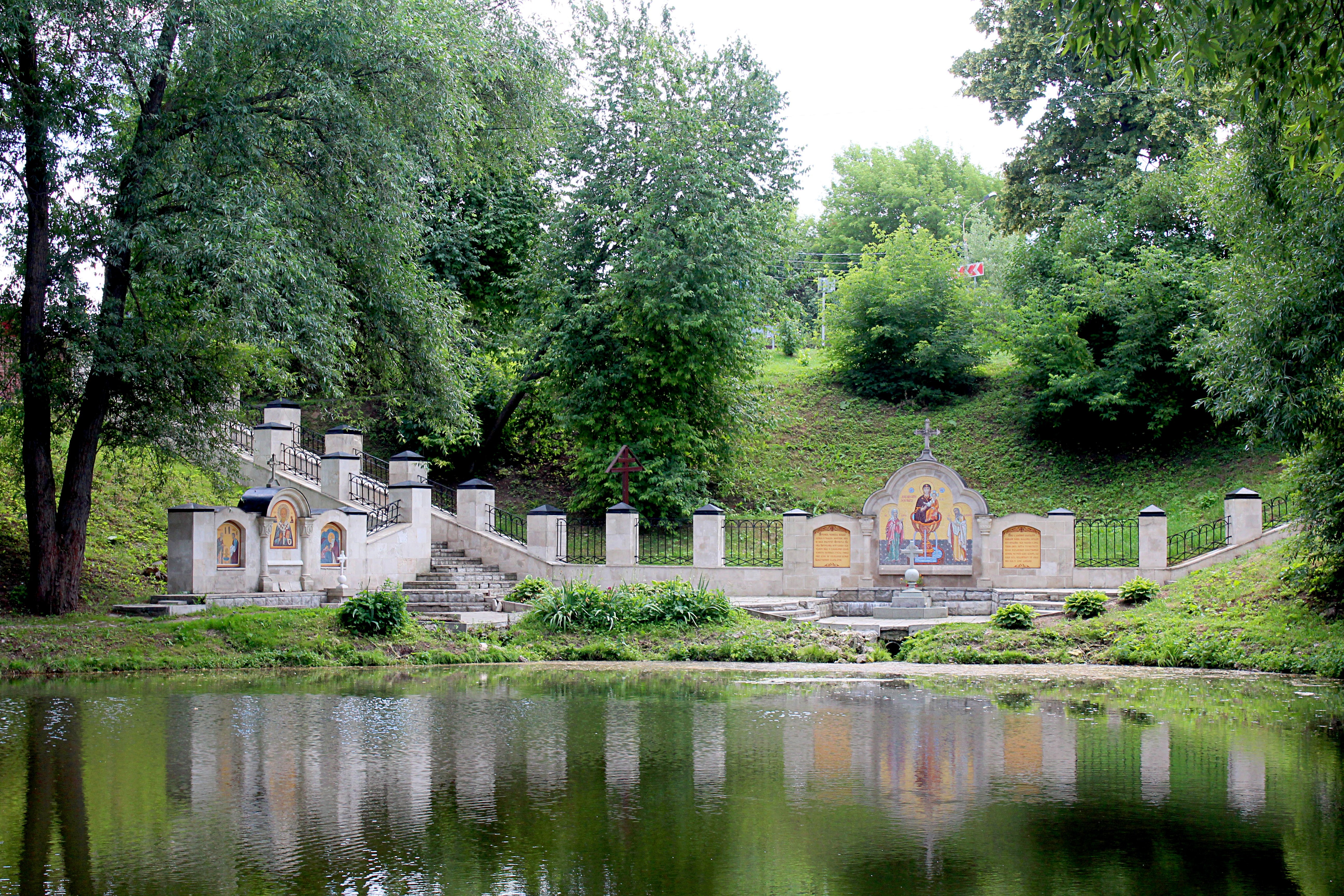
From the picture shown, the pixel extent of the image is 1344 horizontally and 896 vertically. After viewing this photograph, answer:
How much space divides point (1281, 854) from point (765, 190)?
91.5 ft

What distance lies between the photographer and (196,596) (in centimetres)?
1820

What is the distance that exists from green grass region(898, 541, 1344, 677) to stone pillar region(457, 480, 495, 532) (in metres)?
11.4

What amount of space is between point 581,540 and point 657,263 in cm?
726

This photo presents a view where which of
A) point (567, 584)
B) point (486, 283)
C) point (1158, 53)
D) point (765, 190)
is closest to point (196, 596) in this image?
point (567, 584)

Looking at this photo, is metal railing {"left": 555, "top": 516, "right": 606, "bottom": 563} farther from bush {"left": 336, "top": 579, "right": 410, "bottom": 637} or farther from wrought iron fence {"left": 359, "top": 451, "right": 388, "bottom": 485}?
bush {"left": 336, "top": 579, "right": 410, "bottom": 637}

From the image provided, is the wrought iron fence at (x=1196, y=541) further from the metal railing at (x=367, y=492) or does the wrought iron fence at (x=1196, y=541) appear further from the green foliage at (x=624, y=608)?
the metal railing at (x=367, y=492)

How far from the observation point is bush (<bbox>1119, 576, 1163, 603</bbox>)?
18578mm

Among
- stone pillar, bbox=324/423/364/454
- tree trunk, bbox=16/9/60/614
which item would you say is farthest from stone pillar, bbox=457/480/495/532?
tree trunk, bbox=16/9/60/614

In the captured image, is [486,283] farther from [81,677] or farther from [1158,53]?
[1158,53]

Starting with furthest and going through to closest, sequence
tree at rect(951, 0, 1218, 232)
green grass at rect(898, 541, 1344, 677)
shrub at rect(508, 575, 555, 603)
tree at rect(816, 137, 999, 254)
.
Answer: tree at rect(816, 137, 999, 254)
tree at rect(951, 0, 1218, 232)
shrub at rect(508, 575, 555, 603)
green grass at rect(898, 541, 1344, 677)

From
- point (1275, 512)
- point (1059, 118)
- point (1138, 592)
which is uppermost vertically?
point (1059, 118)

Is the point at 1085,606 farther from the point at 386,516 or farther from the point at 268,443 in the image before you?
the point at 268,443

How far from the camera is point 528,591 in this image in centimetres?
2127

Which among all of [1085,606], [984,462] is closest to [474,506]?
[1085,606]
